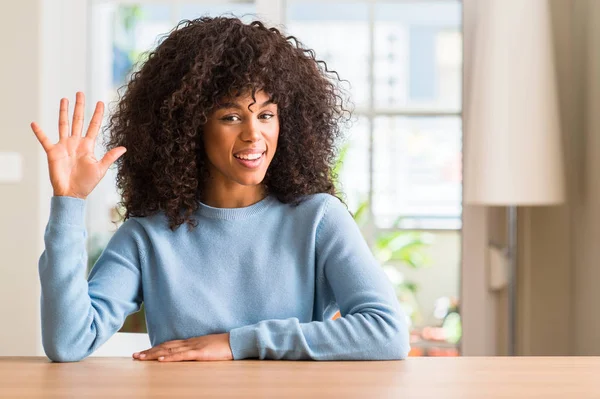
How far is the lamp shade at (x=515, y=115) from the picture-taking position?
9.95ft

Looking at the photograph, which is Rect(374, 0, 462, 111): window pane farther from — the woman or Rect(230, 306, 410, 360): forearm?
Rect(230, 306, 410, 360): forearm

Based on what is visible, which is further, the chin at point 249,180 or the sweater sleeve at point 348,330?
the chin at point 249,180

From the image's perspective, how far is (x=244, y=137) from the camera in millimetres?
1548

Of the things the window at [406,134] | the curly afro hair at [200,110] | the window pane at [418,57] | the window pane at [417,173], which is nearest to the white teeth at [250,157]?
the curly afro hair at [200,110]

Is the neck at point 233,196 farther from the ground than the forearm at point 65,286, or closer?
farther from the ground

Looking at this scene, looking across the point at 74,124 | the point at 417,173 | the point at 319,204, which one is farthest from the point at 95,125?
the point at 417,173

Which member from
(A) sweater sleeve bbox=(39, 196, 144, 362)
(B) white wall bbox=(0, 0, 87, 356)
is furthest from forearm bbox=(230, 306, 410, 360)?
(B) white wall bbox=(0, 0, 87, 356)

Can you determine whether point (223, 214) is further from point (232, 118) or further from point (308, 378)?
point (308, 378)

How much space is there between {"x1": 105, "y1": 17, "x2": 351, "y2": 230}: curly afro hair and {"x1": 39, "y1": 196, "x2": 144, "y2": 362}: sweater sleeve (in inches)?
6.8

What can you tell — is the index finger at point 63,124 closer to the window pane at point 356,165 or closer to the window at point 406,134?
the window at point 406,134

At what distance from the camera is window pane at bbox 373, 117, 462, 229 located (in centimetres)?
504

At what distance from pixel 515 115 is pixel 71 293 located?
6.58 feet

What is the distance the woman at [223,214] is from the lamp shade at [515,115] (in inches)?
58.7

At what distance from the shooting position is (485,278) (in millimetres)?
3471
